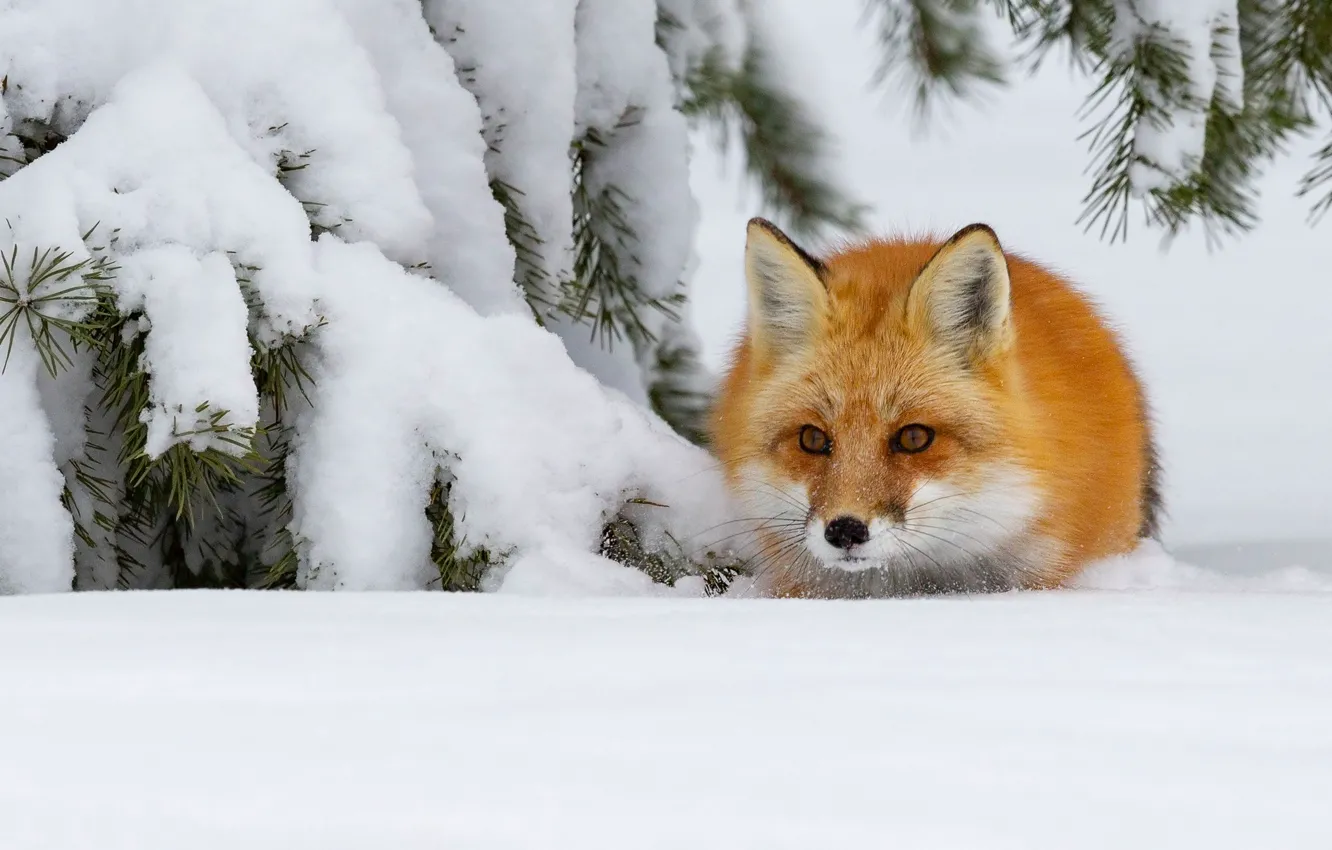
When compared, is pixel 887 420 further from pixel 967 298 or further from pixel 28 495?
pixel 28 495

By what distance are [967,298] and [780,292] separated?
49 cm

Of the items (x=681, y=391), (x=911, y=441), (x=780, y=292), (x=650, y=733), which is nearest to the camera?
(x=650, y=733)

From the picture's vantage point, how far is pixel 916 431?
3.25 m

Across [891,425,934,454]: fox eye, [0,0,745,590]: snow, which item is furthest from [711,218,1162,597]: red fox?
[0,0,745,590]: snow

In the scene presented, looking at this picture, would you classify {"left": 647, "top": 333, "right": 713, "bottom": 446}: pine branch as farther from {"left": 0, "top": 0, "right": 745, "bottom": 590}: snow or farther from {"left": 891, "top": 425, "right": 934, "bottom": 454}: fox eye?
{"left": 891, "top": 425, "right": 934, "bottom": 454}: fox eye

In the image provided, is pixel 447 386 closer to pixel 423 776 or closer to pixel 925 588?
pixel 925 588

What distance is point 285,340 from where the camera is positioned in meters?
2.96

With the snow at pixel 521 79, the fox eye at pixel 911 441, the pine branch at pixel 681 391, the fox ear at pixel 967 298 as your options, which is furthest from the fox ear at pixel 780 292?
the pine branch at pixel 681 391

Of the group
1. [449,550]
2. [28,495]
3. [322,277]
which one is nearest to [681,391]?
[449,550]

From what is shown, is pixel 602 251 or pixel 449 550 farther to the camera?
pixel 602 251

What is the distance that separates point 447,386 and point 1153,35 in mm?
2615

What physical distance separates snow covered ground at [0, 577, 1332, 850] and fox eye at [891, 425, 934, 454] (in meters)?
0.92

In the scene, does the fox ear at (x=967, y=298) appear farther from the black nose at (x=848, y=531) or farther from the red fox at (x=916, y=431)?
the black nose at (x=848, y=531)

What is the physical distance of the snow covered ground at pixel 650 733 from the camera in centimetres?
141
